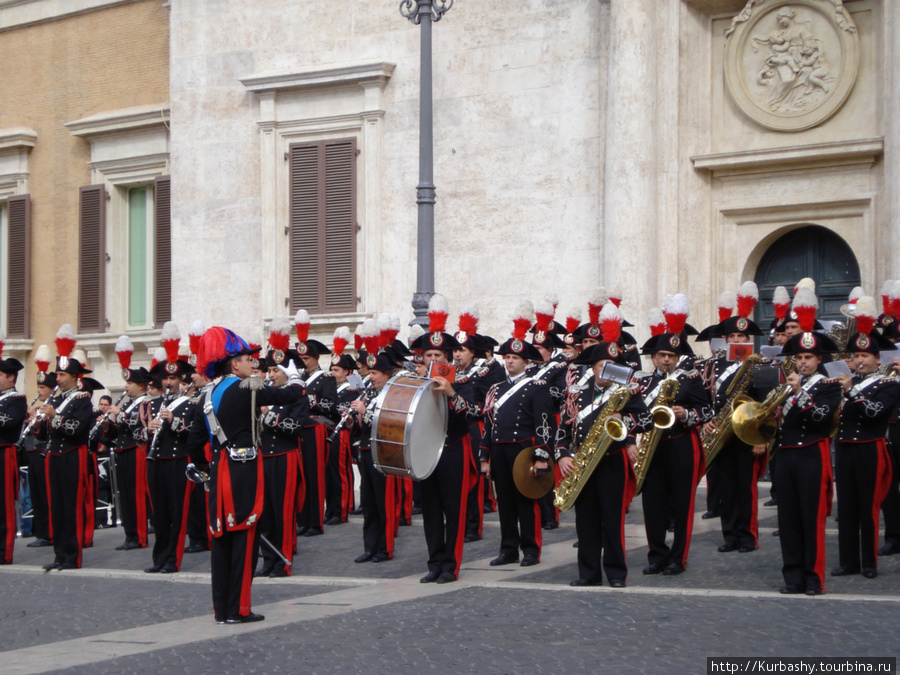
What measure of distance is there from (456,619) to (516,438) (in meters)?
2.50

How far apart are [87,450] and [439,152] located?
25.2ft

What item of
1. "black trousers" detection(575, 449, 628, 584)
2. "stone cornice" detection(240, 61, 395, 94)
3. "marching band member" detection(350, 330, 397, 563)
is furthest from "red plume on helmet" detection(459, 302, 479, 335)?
"stone cornice" detection(240, 61, 395, 94)

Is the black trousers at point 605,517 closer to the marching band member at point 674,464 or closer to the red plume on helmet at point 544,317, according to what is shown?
the marching band member at point 674,464

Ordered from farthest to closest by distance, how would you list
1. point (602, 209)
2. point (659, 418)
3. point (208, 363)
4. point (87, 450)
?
point (602, 209) → point (87, 450) → point (659, 418) → point (208, 363)

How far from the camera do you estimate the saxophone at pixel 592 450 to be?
31.3 feet

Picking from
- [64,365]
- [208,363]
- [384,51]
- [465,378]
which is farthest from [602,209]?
[208,363]

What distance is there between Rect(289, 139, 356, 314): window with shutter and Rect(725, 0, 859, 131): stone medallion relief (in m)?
5.58

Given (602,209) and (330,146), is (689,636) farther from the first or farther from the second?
(330,146)

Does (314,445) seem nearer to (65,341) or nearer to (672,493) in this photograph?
(65,341)

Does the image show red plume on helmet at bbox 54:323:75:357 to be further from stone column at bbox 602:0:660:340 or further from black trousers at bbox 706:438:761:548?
black trousers at bbox 706:438:761:548

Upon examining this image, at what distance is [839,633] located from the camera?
7410mm

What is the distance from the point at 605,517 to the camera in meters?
9.58

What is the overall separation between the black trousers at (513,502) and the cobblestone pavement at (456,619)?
0.77ft

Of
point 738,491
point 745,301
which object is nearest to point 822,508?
point 738,491
